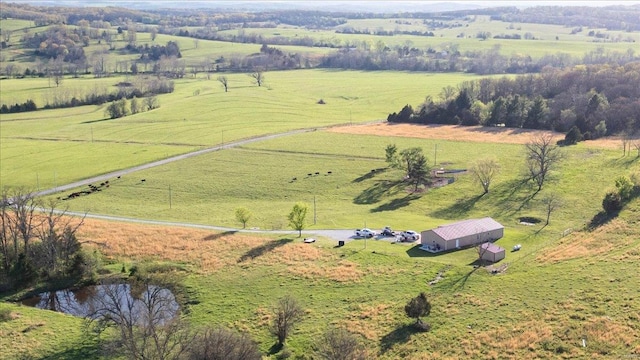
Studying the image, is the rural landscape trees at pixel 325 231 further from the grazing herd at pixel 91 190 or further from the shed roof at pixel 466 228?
the shed roof at pixel 466 228

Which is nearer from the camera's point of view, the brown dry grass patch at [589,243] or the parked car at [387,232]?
the brown dry grass patch at [589,243]

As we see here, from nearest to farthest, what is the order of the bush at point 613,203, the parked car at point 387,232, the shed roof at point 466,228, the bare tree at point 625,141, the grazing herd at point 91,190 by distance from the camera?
the shed roof at point 466,228, the parked car at point 387,232, the bush at point 613,203, the grazing herd at point 91,190, the bare tree at point 625,141

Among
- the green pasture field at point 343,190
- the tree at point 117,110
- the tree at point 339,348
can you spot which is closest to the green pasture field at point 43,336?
the tree at point 339,348

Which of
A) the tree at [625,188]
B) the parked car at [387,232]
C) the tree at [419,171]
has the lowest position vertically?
the parked car at [387,232]

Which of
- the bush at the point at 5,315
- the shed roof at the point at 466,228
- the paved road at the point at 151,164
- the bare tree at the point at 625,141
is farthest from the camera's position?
the bare tree at the point at 625,141

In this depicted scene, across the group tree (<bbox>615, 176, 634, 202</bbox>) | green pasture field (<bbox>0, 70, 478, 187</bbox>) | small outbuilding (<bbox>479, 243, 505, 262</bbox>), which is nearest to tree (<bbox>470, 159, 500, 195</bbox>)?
tree (<bbox>615, 176, 634, 202</bbox>)

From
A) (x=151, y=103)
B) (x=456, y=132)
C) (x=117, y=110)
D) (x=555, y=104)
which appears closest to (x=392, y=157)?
(x=456, y=132)

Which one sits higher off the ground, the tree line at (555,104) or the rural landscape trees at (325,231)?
the tree line at (555,104)

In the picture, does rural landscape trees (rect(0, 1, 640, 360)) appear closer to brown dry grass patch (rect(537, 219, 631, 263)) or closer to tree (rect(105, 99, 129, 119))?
brown dry grass patch (rect(537, 219, 631, 263))

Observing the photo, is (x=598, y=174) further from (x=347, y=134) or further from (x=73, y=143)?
(x=73, y=143)
